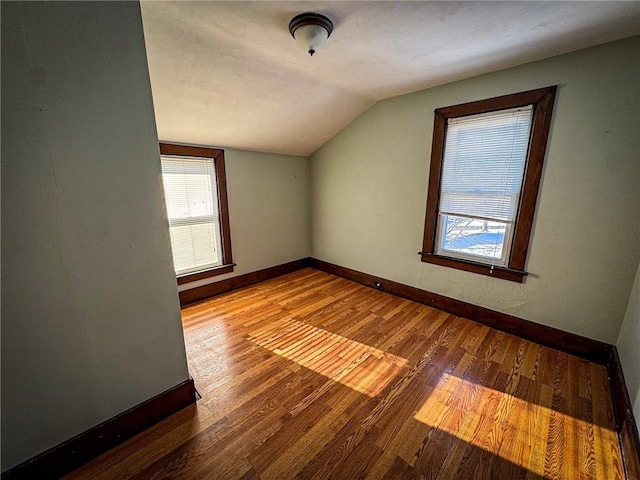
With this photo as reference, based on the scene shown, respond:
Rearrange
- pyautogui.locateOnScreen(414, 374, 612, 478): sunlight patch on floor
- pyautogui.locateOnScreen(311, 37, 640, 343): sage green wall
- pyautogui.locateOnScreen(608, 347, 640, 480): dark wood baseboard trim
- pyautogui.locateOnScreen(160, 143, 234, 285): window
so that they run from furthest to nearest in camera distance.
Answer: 1. pyautogui.locateOnScreen(160, 143, 234, 285): window
2. pyautogui.locateOnScreen(311, 37, 640, 343): sage green wall
3. pyautogui.locateOnScreen(414, 374, 612, 478): sunlight patch on floor
4. pyautogui.locateOnScreen(608, 347, 640, 480): dark wood baseboard trim

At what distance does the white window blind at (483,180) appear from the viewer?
2.13 metres

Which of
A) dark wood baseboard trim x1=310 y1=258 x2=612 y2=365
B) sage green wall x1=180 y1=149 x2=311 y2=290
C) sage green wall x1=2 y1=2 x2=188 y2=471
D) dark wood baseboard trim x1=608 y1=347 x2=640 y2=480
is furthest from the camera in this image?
sage green wall x1=180 y1=149 x2=311 y2=290

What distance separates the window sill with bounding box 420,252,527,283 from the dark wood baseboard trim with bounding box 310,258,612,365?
36cm

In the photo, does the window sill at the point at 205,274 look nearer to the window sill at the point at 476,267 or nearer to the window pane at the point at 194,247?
the window pane at the point at 194,247

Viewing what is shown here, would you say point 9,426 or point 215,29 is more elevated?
point 215,29

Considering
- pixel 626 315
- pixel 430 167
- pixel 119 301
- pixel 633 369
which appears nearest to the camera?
pixel 119 301

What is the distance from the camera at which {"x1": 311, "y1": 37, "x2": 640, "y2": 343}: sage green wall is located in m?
1.73

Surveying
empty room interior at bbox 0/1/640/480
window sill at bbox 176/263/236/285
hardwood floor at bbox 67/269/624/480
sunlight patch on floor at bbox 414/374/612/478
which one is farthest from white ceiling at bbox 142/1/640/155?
sunlight patch on floor at bbox 414/374/612/478

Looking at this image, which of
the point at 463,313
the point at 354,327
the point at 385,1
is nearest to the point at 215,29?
the point at 385,1

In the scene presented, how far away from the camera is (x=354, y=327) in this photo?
2.45 m

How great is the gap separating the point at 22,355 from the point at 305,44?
2.09m

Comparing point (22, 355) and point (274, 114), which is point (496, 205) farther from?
point (22, 355)

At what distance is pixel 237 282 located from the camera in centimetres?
338

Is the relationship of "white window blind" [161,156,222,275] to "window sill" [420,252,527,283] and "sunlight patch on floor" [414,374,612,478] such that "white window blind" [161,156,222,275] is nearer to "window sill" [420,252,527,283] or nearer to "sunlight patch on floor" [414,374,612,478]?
"window sill" [420,252,527,283]
